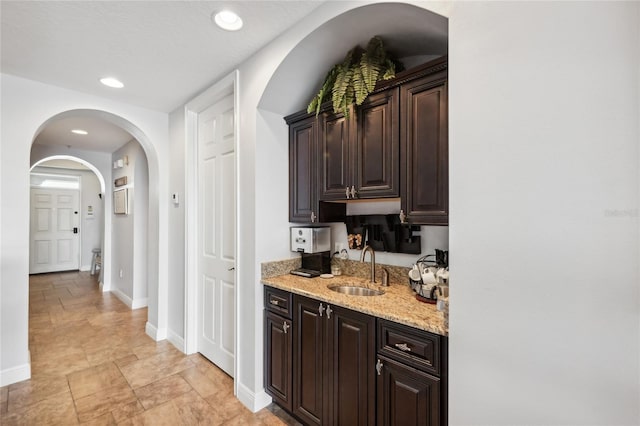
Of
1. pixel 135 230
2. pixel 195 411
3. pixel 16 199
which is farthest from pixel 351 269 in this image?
pixel 135 230

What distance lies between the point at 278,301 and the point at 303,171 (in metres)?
0.97

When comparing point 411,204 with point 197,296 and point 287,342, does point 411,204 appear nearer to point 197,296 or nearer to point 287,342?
point 287,342

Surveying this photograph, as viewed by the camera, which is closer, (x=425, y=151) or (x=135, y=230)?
(x=425, y=151)

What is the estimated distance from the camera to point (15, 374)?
237 cm

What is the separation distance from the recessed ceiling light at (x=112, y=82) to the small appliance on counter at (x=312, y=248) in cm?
200

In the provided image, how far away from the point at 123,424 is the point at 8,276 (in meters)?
1.58

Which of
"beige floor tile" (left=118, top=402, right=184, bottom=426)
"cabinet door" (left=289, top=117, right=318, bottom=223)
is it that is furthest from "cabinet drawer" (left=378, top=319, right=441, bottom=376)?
"beige floor tile" (left=118, top=402, right=184, bottom=426)

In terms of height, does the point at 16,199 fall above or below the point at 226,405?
above

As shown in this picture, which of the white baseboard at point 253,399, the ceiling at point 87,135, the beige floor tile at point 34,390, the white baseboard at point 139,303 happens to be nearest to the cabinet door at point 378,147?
the white baseboard at point 253,399

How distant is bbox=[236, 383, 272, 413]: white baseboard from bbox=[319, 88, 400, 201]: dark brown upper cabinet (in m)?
1.49

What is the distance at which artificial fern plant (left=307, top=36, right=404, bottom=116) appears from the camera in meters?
1.62

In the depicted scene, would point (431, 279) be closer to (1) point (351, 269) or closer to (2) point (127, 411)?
(1) point (351, 269)

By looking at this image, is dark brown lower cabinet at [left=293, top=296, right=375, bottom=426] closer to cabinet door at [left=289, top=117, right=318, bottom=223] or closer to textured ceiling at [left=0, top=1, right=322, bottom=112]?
cabinet door at [left=289, top=117, right=318, bottom=223]

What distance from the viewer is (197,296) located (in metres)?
2.90
